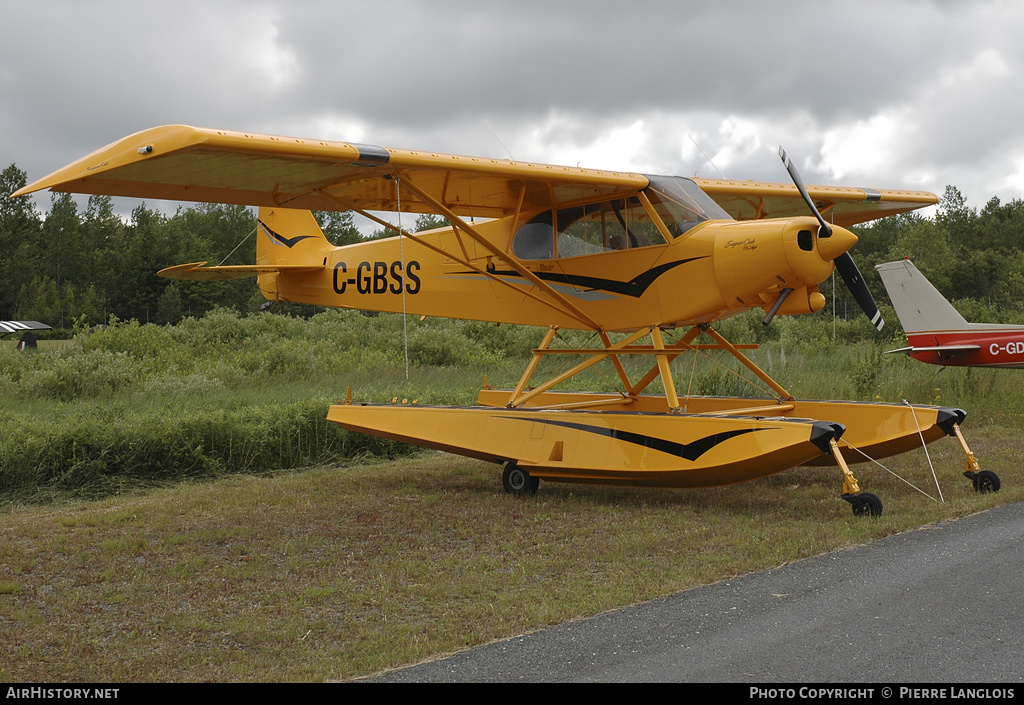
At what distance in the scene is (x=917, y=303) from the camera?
43.1 ft

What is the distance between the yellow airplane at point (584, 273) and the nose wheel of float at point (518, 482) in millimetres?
16

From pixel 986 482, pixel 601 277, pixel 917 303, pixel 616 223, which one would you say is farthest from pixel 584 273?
pixel 917 303

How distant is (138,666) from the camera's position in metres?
3.98

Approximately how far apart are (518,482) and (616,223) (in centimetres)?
297

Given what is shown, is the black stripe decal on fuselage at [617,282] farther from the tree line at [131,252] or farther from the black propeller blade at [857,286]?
the tree line at [131,252]

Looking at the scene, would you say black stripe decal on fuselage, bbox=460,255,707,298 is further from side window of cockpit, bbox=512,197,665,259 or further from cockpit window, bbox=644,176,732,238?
cockpit window, bbox=644,176,732,238

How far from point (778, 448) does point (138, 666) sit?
201 inches

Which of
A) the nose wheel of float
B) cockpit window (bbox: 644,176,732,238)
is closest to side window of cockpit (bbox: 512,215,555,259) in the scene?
cockpit window (bbox: 644,176,732,238)

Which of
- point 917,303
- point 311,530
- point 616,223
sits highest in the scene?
point 616,223

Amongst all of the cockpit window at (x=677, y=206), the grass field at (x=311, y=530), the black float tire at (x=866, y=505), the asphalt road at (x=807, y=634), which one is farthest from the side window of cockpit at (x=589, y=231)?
the asphalt road at (x=807, y=634)

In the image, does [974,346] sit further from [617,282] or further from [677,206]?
[617,282]

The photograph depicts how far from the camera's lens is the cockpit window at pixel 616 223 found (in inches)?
343

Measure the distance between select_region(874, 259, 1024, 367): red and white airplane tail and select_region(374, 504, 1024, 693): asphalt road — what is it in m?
8.29

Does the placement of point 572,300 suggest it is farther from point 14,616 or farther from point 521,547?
point 14,616
